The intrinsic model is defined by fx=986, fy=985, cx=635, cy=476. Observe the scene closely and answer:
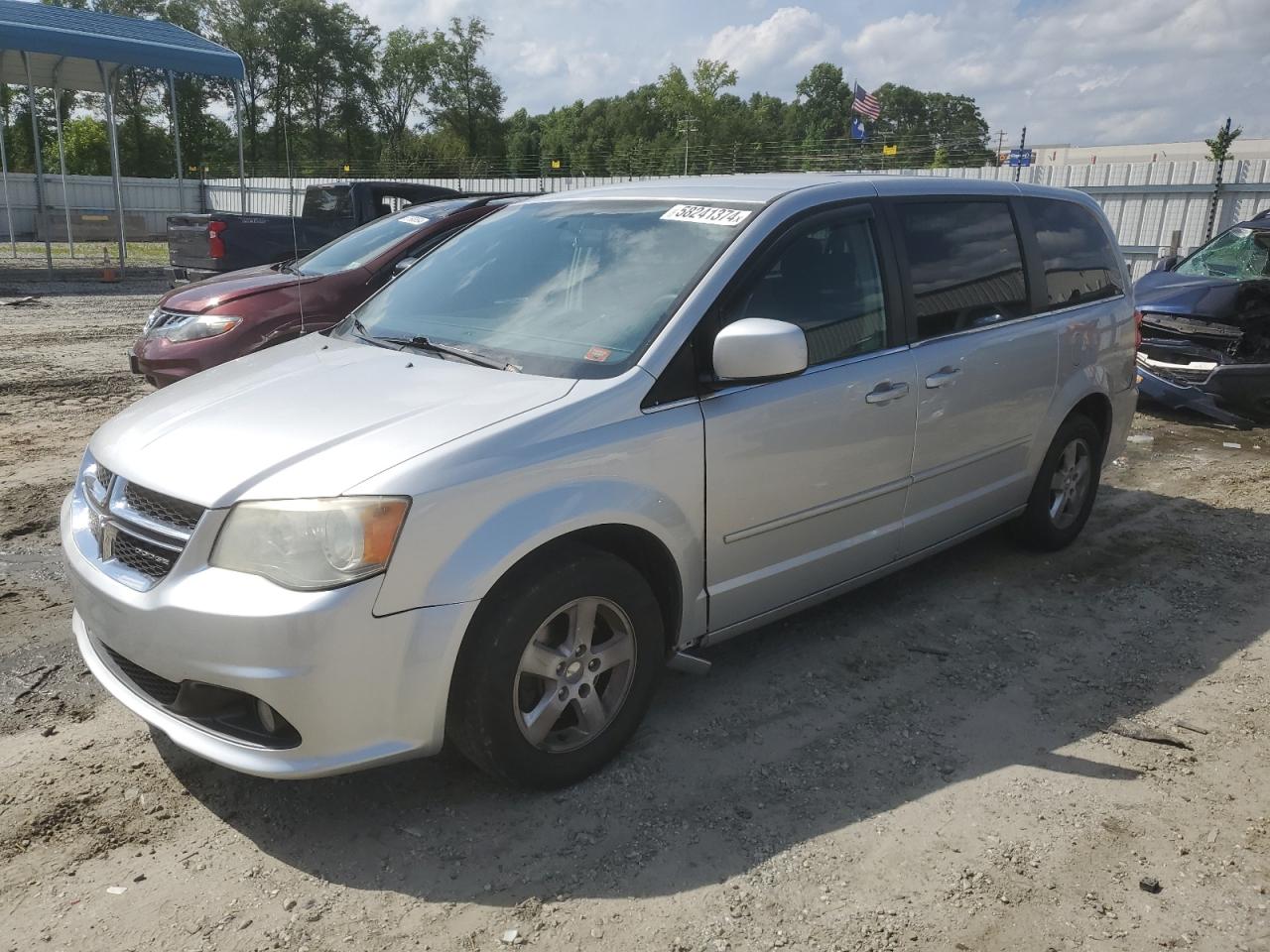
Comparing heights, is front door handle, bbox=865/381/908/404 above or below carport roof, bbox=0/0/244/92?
below

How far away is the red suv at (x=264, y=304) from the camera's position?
6840 millimetres

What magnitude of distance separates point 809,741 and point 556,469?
4.56 feet

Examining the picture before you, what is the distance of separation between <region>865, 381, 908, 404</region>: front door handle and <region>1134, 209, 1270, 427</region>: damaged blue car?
598 centimetres

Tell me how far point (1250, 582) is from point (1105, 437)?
3.35 feet

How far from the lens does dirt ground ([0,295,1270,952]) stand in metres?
2.55

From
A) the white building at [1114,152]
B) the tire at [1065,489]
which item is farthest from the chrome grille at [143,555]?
the white building at [1114,152]

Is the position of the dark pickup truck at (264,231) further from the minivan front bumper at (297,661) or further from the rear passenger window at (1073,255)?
the minivan front bumper at (297,661)

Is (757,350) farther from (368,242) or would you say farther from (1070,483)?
(368,242)

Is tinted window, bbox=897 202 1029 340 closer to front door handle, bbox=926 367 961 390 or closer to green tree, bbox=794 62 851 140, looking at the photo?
front door handle, bbox=926 367 961 390

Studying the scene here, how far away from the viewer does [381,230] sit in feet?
26.3

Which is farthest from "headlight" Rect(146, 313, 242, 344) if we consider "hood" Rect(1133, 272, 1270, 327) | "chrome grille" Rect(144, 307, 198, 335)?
"hood" Rect(1133, 272, 1270, 327)

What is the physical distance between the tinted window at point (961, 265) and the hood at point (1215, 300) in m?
4.98

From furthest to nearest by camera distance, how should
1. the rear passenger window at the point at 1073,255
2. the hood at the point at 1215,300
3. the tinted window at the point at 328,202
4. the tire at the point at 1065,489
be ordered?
1. the tinted window at the point at 328,202
2. the hood at the point at 1215,300
3. the tire at the point at 1065,489
4. the rear passenger window at the point at 1073,255

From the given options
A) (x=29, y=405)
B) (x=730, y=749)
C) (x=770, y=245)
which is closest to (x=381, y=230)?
(x=29, y=405)
